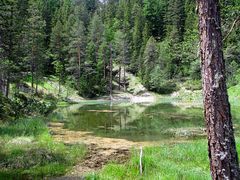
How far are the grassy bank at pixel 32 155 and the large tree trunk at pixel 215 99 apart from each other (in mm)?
8098

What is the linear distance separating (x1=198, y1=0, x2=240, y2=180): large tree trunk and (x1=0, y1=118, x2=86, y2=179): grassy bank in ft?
26.6

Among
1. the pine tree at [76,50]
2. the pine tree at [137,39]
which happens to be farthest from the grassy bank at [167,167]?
the pine tree at [137,39]

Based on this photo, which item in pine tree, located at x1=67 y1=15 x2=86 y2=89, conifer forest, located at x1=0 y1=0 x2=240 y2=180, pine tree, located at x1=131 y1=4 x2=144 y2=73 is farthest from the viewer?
pine tree, located at x1=131 y1=4 x2=144 y2=73

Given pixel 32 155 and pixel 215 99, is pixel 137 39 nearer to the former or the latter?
pixel 32 155

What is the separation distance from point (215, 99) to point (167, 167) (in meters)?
7.54

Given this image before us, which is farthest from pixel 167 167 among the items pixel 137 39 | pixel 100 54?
pixel 137 39

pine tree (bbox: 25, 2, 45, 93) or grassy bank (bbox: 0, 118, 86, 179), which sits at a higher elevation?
pine tree (bbox: 25, 2, 45, 93)

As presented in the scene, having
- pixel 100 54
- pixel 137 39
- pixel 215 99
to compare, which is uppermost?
pixel 137 39

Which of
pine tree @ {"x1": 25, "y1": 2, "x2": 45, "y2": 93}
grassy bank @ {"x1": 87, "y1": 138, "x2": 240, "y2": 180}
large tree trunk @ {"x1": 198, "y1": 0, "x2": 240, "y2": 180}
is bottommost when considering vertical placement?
grassy bank @ {"x1": 87, "y1": 138, "x2": 240, "y2": 180}

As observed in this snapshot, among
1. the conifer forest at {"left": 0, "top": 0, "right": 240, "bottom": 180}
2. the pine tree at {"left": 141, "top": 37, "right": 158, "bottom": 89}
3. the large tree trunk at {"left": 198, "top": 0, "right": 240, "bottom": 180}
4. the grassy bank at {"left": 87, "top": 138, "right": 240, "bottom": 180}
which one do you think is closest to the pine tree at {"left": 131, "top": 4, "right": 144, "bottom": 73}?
the conifer forest at {"left": 0, "top": 0, "right": 240, "bottom": 180}

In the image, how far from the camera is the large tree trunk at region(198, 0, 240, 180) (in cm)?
525

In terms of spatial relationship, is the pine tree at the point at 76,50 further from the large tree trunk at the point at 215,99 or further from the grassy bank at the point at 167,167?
the large tree trunk at the point at 215,99

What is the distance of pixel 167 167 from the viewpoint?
40.9 feet

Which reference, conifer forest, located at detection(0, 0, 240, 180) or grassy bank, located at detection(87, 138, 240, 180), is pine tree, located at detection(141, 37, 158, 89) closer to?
conifer forest, located at detection(0, 0, 240, 180)
